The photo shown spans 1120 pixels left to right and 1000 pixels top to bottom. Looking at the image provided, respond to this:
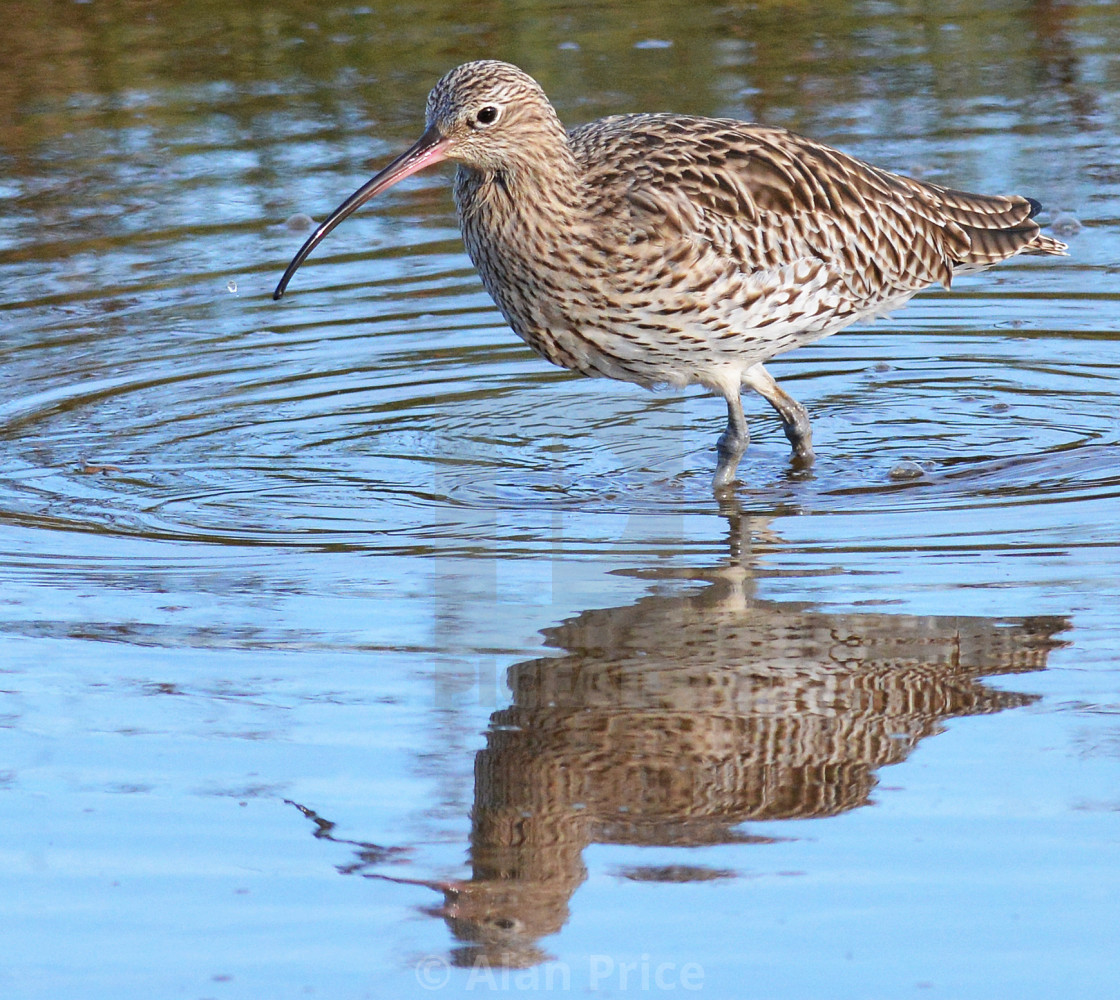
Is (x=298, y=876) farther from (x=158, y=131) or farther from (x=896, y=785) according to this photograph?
(x=158, y=131)

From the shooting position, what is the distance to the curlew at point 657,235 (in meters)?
6.68

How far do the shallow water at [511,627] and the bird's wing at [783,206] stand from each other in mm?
523

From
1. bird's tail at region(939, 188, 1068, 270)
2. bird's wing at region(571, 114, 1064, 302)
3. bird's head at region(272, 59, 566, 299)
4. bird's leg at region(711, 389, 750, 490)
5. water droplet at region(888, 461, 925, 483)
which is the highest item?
bird's head at region(272, 59, 566, 299)

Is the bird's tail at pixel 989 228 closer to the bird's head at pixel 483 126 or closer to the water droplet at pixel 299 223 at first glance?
the bird's head at pixel 483 126

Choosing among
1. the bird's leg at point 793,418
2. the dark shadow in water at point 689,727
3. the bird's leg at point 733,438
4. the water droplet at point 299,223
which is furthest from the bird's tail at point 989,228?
the water droplet at point 299,223

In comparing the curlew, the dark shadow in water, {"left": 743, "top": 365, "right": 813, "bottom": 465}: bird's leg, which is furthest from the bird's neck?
the dark shadow in water

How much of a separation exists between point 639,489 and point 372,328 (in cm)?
251

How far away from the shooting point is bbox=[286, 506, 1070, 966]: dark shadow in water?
408 centimetres

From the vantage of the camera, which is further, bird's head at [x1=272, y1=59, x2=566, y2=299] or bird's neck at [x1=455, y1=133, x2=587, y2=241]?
bird's neck at [x1=455, y1=133, x2=587, y2=241]

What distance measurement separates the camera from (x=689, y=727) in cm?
463

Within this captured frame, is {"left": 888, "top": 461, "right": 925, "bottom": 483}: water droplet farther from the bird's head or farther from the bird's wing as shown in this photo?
the bird's head

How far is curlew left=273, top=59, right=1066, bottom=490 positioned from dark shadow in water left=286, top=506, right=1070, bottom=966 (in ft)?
4.90

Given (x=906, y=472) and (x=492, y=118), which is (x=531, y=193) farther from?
(x=906, y=472)

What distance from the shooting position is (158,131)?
12.0m
